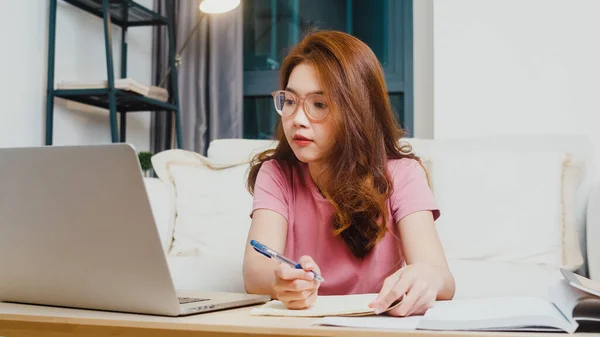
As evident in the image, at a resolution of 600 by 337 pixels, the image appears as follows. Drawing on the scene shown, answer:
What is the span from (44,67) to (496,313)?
7.03 ft

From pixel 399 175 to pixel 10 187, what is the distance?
69 cm

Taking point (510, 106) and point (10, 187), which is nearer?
point (10, 187)

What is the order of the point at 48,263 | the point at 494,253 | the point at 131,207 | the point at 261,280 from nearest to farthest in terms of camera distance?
the point at 131,207, the point at 48,263, the point at 261,280, the point at 494,253

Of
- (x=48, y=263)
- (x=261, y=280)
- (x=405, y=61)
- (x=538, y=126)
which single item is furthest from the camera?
(x=405, y=61)

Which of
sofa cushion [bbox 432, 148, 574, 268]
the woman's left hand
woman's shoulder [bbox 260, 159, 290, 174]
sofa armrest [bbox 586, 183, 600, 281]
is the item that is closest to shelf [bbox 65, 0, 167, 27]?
sofa cushion [bbox 432, 148, 574, 268]

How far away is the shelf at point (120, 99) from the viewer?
2.39 metres

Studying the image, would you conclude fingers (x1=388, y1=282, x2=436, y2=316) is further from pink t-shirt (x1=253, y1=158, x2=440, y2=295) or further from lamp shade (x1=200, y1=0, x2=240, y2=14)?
lamp shade (x1=200, y1=0, x2=240, y2=14)

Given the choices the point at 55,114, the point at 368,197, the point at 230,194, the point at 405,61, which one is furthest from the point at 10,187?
the point at 405,61

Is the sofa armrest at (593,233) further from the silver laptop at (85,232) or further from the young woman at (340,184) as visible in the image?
the silver laptop at (85,232)

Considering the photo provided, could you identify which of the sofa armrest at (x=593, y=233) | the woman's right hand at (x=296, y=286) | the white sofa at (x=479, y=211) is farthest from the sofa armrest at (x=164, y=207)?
the woman's right hand at (x=296, y=286)

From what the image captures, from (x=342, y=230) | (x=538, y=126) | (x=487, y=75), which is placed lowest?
(x=342, y=230)

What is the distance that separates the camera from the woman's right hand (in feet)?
2.41

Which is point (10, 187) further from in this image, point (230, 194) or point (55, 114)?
point (55, 114)

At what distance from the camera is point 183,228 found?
2.00 meters
